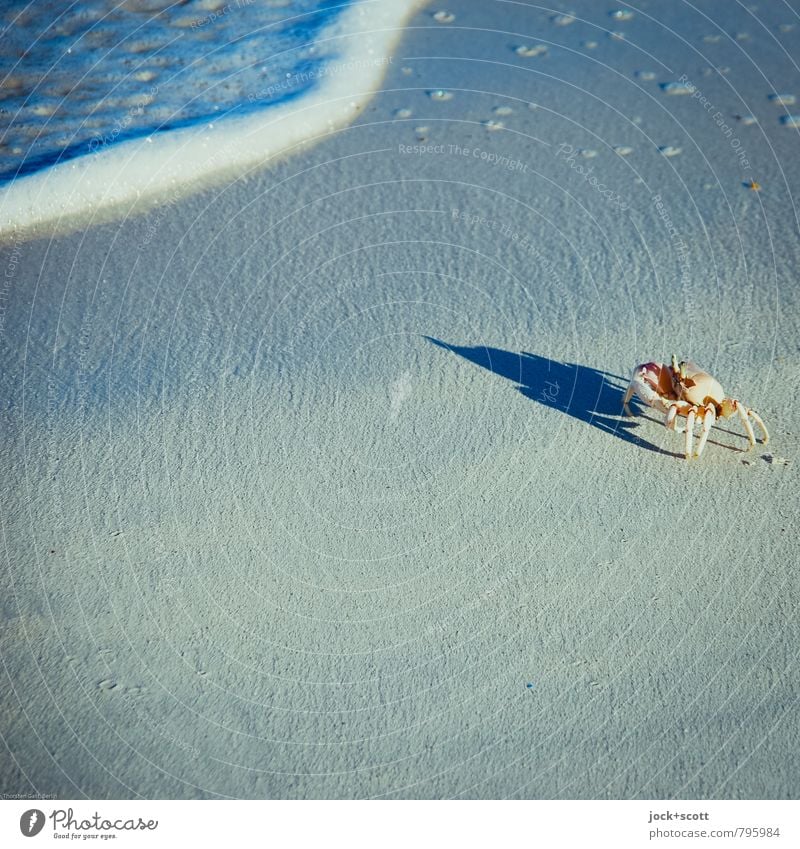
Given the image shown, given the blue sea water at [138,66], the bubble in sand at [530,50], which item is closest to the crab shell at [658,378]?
the bubble in sand at [530,50]

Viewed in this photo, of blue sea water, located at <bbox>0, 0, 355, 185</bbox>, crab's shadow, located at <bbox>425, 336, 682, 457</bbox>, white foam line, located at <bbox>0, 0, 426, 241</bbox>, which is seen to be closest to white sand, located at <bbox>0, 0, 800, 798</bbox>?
crab's shadow, located at <bbox>425, 336, 682, 457</bbox>

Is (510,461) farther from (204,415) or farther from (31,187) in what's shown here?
(31,187)

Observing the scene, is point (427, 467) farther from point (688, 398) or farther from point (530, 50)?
point (530, 50)

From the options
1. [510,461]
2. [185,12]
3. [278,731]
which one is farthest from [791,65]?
[278,731]

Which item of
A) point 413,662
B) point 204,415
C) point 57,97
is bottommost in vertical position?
point 413,662

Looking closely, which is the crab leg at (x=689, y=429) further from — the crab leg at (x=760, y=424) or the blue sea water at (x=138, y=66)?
the blue sea water at (x=138, y=66)

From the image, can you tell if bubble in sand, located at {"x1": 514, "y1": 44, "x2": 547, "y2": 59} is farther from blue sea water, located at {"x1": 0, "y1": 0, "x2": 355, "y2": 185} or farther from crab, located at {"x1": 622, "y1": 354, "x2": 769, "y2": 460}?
crab, located at {"x1": 622, "y1": 354, "x2": 769, "y2": 460}
